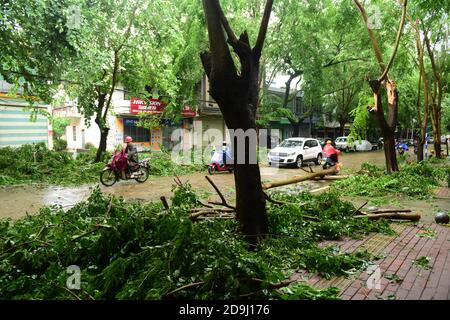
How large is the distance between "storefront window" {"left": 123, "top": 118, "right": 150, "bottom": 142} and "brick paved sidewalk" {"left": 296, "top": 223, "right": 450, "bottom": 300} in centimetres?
2449

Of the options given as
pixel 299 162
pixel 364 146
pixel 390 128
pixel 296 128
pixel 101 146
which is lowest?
pixel 299 162

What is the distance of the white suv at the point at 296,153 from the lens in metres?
19.8

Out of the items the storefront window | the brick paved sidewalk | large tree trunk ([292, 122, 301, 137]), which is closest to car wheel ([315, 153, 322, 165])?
large tree trunk ([292, 122, 301, 137])

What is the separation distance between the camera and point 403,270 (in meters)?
4.71

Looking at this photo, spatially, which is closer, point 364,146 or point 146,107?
point 146,107

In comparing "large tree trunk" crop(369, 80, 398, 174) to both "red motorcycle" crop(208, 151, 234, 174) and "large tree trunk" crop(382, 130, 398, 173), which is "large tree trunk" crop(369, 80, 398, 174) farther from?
"red motorcycle" crop(208, 151, 234, 174)

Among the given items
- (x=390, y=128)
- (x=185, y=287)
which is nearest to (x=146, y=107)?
(x=390, y=128)

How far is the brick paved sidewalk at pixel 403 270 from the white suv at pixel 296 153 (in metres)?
13.2

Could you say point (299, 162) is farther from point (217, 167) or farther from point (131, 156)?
point (131, 156)

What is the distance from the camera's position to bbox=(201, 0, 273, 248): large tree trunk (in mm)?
5094

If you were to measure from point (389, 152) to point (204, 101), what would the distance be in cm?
1661

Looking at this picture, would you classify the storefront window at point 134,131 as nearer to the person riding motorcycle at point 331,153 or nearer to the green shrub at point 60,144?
the green shrub at point 60,144

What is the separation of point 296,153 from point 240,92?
15.4 metres

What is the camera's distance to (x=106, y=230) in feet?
14.7
